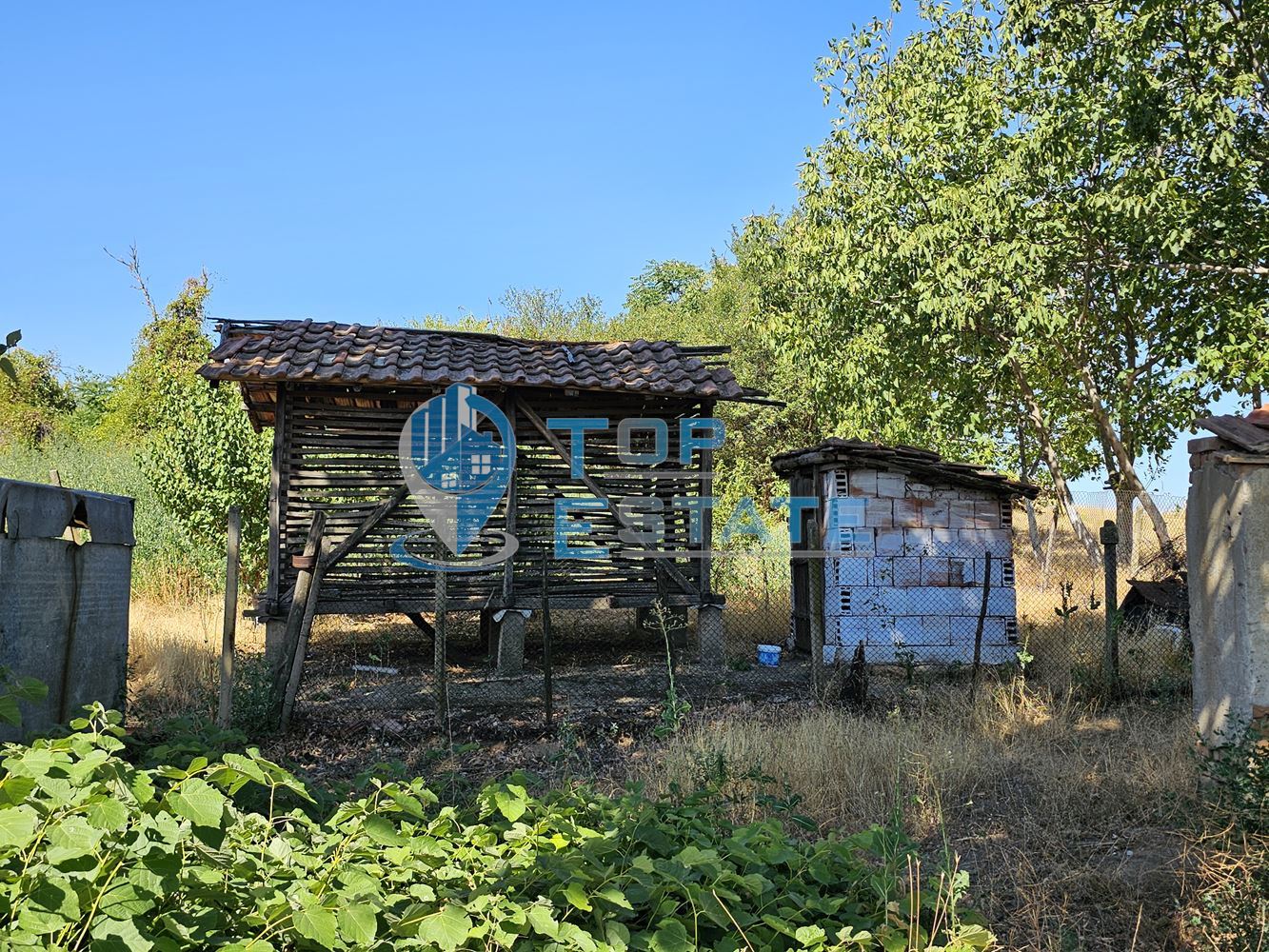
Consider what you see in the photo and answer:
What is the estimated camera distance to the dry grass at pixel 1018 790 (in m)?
4.14

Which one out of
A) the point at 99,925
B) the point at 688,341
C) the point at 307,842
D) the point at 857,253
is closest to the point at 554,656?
the point at 857,253

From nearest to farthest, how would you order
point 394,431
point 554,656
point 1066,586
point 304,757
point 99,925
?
1. point 99,925
2. point 304,757
3. point 1066,586
4. point 394,431
5. point 554,656

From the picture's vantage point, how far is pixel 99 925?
198cm

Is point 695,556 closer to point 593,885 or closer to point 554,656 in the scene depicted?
point 554,656

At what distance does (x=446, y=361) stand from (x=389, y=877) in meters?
8.98

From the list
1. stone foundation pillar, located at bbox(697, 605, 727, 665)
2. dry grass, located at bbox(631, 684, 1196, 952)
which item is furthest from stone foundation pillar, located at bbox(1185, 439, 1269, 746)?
stone foundation pillar, located at bbox(697, 605, 727, 665)

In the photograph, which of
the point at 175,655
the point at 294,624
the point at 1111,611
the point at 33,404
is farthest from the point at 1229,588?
the point at 33,404

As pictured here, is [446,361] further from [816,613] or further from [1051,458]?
[1051,458]

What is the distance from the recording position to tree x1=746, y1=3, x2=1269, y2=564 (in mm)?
11555

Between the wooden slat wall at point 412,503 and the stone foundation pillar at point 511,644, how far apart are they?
0.93 feet

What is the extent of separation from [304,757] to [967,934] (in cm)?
525

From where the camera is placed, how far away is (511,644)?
11.1 m

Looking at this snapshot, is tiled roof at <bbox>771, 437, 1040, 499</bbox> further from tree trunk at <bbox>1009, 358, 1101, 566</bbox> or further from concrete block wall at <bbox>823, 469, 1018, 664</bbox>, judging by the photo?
tree trunk at <bbox>1009, 358, 1101, 566</bbox>

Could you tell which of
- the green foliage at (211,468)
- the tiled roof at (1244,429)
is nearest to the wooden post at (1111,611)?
the tiled roof at (1244,429)
